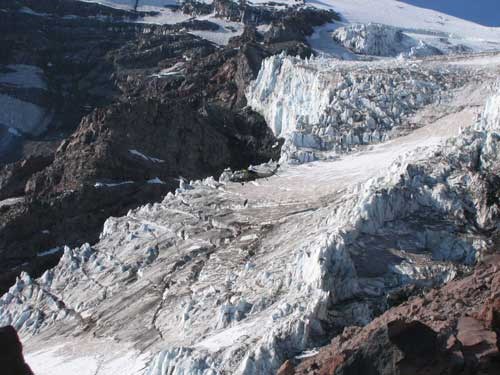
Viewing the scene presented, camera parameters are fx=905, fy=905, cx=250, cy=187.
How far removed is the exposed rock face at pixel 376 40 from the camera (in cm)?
11431

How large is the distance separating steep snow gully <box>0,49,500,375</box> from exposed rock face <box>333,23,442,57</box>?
5612 cm

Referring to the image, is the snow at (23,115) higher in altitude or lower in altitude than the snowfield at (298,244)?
lower

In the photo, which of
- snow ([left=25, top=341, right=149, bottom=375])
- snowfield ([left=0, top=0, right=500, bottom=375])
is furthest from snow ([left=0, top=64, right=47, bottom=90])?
snow ([left=25, top=341, right=149, bottom=375])

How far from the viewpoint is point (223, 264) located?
129ft

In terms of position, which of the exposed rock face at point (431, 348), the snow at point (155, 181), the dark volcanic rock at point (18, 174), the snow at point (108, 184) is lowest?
the dark volcanic rock at point (18, 174)

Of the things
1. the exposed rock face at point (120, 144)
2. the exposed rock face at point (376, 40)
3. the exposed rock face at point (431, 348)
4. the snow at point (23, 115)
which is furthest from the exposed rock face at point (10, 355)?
the exposed rock face at point (376, 40)

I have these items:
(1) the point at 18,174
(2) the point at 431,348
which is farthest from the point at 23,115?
(2) the point at 431,348

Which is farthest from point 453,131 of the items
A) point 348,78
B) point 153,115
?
point 153,115

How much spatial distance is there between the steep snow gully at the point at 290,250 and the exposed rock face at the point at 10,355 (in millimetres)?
13192

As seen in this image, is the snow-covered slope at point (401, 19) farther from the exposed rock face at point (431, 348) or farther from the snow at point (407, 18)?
the exposed rock face at point (431, 348)

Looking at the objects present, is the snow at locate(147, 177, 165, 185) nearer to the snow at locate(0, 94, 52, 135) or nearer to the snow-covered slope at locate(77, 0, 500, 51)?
the snow at locate(0, 94, 52, 135)

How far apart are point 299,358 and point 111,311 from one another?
15683mm

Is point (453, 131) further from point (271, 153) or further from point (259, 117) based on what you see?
point (259, 117)

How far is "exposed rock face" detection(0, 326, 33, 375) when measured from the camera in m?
14.8
